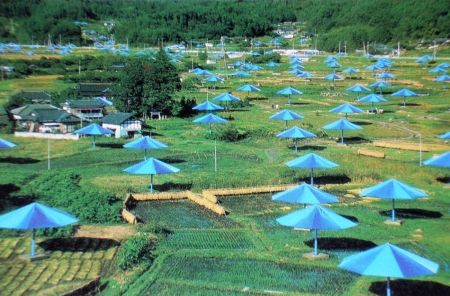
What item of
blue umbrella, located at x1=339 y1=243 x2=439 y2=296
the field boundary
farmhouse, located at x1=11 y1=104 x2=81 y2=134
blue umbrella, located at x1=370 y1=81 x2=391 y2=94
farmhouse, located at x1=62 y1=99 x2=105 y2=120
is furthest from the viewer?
blue umbrella, located at x1=370 y1=81 x2=391 y2=94

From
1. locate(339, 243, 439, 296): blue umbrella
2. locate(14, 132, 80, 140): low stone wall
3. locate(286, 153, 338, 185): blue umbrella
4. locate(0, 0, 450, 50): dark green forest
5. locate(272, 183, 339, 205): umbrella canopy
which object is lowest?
locate(339, 243, 439, 296): blue umbrella

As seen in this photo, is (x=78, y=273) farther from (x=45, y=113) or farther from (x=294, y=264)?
(x=45, y=113)

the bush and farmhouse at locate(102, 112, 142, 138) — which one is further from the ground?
farmhouse at locate(102, 112, 142, 138)

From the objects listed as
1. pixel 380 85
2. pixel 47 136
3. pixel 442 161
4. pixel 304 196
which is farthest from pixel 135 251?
pixel 380 85

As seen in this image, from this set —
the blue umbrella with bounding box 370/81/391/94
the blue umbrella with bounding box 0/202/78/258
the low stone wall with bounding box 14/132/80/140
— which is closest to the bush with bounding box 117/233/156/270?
the blue umbrella with bounding box 0/202/78/258

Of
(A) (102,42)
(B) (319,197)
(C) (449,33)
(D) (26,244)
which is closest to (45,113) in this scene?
(D) (26,244)

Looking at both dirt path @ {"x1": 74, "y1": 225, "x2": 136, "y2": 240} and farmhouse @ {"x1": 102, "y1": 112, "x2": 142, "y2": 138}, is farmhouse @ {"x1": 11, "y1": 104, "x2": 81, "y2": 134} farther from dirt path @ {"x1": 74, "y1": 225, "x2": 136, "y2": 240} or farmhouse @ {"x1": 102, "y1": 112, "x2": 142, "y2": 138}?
dirt path @ {"x1": 74, "y1": 225, "x2": 136, "y2": 240}

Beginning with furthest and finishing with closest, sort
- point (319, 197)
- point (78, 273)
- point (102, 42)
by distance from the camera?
point (102, 42) < point (319, 197) < point (78, 273)
